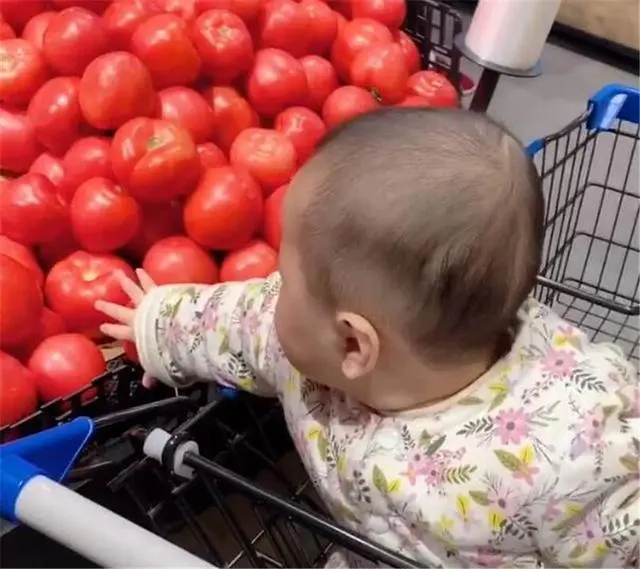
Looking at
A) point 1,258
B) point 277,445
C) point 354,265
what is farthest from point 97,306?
point 354,265

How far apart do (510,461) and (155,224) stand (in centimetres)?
44

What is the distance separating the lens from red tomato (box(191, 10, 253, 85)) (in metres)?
1.01

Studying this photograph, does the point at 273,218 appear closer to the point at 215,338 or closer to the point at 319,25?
the point at 215,338

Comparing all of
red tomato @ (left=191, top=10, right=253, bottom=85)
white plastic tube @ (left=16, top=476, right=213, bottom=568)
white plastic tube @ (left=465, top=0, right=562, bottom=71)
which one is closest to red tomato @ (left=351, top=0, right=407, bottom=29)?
white plastic tube @ (left=465, top=0, right=562, bottom=71)

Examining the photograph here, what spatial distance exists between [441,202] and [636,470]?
23cm

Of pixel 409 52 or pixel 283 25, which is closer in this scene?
pixel 283 25

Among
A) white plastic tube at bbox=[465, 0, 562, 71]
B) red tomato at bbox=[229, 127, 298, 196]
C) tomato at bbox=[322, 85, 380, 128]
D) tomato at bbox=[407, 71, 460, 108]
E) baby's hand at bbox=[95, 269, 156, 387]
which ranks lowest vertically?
baby's hand at bbox=[95, 269, 156, 387]

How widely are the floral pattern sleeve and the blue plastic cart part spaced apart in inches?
6.0

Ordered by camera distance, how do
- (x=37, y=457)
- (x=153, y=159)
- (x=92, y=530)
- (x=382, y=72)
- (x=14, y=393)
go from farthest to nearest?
1. (x=382, y=72)
2. (x=153, y=159)
3. (x=14, y=393)
4. (x=37, y=457)
5. (x=92, y=530)

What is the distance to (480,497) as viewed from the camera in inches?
25.9

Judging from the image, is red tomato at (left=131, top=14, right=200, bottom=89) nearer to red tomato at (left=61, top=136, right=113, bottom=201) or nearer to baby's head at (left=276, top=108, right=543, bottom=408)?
red tomato at (left=61, top=136, right=113, bottom=201)

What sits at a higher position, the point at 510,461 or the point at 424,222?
the point at 424,222

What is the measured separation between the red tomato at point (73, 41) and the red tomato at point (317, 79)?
0.24 m

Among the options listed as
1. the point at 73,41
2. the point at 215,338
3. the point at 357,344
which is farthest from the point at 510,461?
the point at 73,41
